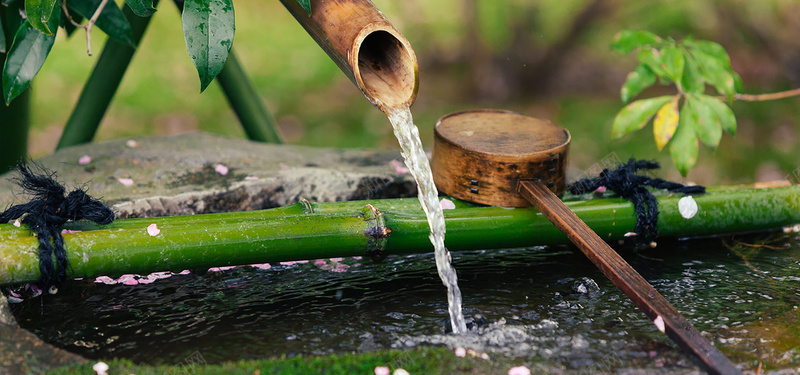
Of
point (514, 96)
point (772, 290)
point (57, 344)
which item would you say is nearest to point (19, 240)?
point (57, 344)

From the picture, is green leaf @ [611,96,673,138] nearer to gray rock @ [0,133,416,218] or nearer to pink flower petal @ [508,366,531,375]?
gray rock @ [0,133,416,218]

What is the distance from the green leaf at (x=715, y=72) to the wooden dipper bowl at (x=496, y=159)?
697 millimetres

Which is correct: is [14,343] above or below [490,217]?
below

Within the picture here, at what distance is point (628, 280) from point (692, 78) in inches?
50.9

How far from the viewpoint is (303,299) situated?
255 cm

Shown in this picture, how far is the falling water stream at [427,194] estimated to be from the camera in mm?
2421

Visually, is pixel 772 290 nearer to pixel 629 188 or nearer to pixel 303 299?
pixel 629 188

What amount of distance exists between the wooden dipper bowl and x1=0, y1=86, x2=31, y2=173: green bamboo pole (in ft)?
6.66

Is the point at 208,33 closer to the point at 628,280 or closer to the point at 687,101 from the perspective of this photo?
the point at 628,280

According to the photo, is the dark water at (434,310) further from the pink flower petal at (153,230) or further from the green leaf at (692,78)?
the green leaf at (692,78)

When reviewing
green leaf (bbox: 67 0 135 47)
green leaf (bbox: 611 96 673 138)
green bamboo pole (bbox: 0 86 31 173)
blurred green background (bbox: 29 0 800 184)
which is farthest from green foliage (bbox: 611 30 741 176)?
blurred green background (bbox: 29 0 800 184)

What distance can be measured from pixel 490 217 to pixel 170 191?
1362 millimetres

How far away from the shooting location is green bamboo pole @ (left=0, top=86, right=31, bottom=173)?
3504mm

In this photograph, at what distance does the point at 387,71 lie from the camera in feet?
8.35
